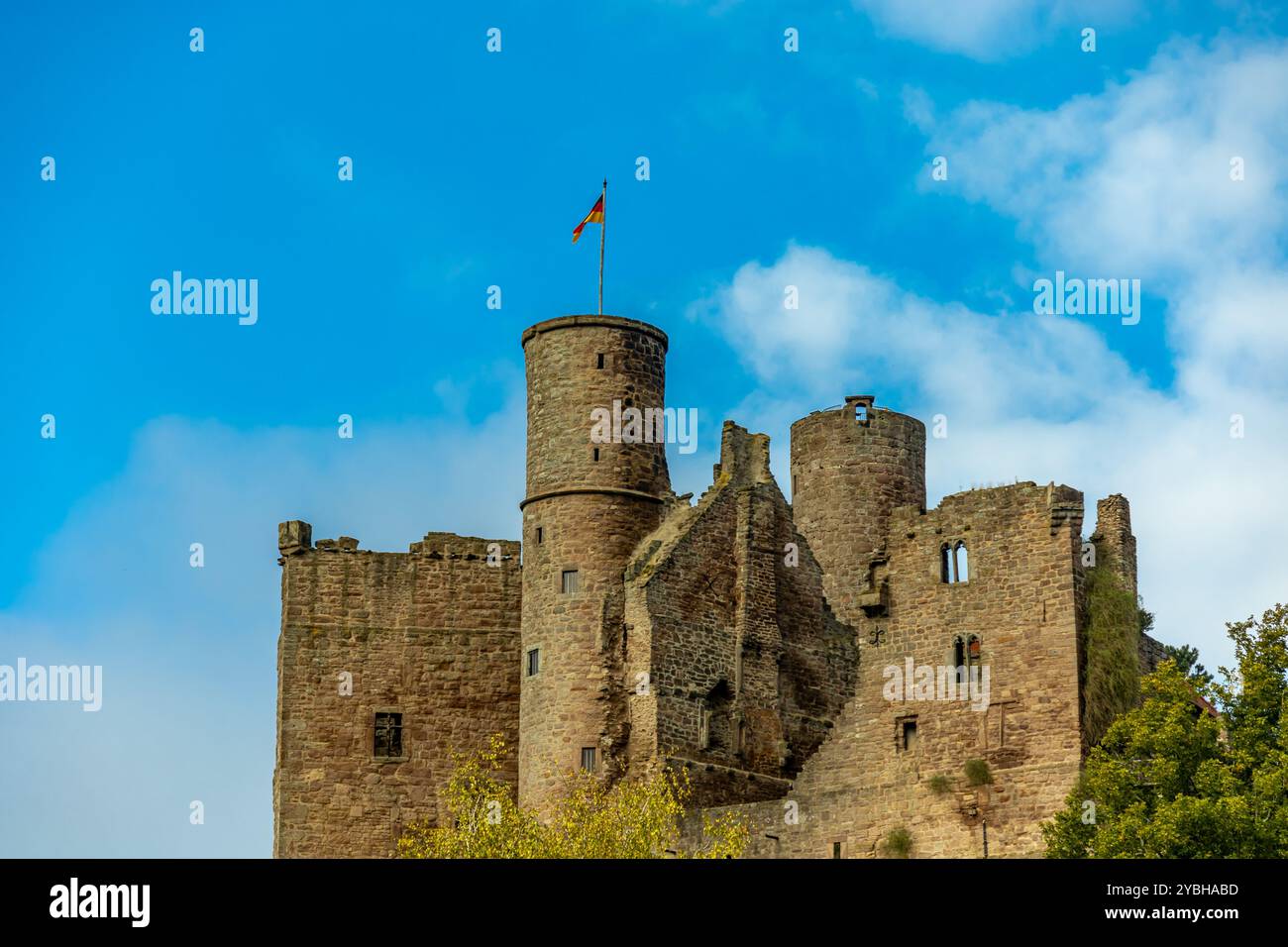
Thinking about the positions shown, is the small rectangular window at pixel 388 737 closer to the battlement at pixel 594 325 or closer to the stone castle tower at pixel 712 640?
the stone castle tower at pixel 712 640

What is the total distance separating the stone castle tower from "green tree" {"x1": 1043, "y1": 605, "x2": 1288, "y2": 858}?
151 inches

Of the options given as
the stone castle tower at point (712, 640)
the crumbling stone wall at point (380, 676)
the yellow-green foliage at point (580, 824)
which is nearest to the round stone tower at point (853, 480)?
the stone castle tower at point (712, 640)

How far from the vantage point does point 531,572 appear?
61.8 metres

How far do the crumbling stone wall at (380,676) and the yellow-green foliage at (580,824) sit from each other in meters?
2.04

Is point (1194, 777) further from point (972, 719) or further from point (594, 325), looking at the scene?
point (594, 325)

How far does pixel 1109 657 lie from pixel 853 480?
44.2 ft

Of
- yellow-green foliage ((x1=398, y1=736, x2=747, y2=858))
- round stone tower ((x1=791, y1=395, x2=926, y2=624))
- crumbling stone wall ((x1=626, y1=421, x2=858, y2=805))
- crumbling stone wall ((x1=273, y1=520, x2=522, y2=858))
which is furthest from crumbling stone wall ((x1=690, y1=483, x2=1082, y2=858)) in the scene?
crumbling stone wall ((x1=273, y1=520, x2=522, y2=858))

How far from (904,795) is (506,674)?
1274cm

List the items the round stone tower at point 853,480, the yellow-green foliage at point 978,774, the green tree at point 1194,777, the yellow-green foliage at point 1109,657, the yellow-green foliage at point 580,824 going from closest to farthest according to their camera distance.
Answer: the green tree at point 1194,777 < the yellow-green foliage at point 580,824 < the yellow-green foliage at point 1109,657 < the yellow-green foliage at point 978,774 < the round stone tower at point 853,480

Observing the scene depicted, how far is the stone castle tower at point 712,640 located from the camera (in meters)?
56.2

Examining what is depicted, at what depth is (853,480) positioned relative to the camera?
2645 inches

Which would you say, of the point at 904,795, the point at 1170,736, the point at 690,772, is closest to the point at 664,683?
the point at 690,772
